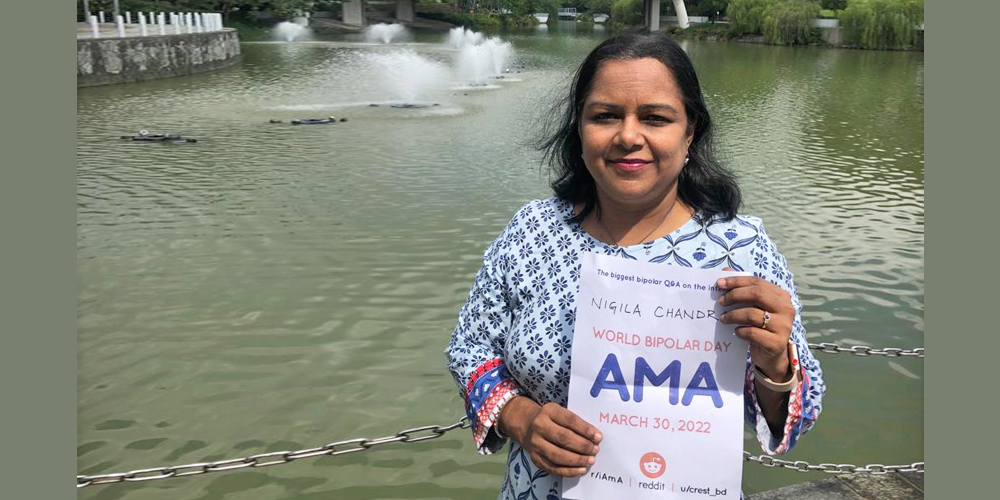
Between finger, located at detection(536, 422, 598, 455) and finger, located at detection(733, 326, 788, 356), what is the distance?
372 mm

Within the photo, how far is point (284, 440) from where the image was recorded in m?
4.36

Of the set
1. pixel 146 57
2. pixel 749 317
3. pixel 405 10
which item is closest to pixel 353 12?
pixel 405 10

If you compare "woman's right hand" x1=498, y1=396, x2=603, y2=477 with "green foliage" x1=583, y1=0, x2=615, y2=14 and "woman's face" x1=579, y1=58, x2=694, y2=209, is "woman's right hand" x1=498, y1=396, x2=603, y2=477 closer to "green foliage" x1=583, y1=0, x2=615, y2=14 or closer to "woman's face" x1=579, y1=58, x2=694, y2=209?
"woman's face" x1=579, y1=58, x2=694, y2=209

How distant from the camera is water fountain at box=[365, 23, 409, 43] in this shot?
42406 millimetres

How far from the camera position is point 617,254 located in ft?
5.67

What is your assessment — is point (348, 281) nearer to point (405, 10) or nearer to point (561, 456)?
point (561, 456)

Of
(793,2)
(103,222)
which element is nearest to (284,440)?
(103,222)

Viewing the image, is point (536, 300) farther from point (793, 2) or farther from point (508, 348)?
point (793, 2)

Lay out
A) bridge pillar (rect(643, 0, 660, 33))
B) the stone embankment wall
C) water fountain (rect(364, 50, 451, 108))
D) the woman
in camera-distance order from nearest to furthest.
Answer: the woman < water fountain (rect(364, 50, 451, 108)) < the stone embankment wall < bridge pillar (rect(643, 0, 660, 33))

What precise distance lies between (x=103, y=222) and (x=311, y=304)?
10.8 feet

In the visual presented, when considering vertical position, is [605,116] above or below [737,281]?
above

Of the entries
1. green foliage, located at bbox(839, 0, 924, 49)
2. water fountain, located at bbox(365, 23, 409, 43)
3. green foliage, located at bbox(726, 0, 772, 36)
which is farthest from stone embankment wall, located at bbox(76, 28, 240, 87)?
green foliage, located at bbox(726, 0, 772, 36)

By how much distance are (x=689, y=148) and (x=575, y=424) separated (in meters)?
0.67

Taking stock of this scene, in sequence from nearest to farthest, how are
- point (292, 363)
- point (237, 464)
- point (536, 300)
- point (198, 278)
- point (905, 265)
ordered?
point (536, 300) → point (237, 464) → point (292, 363) → point (198, 278) → point (905, 265)
